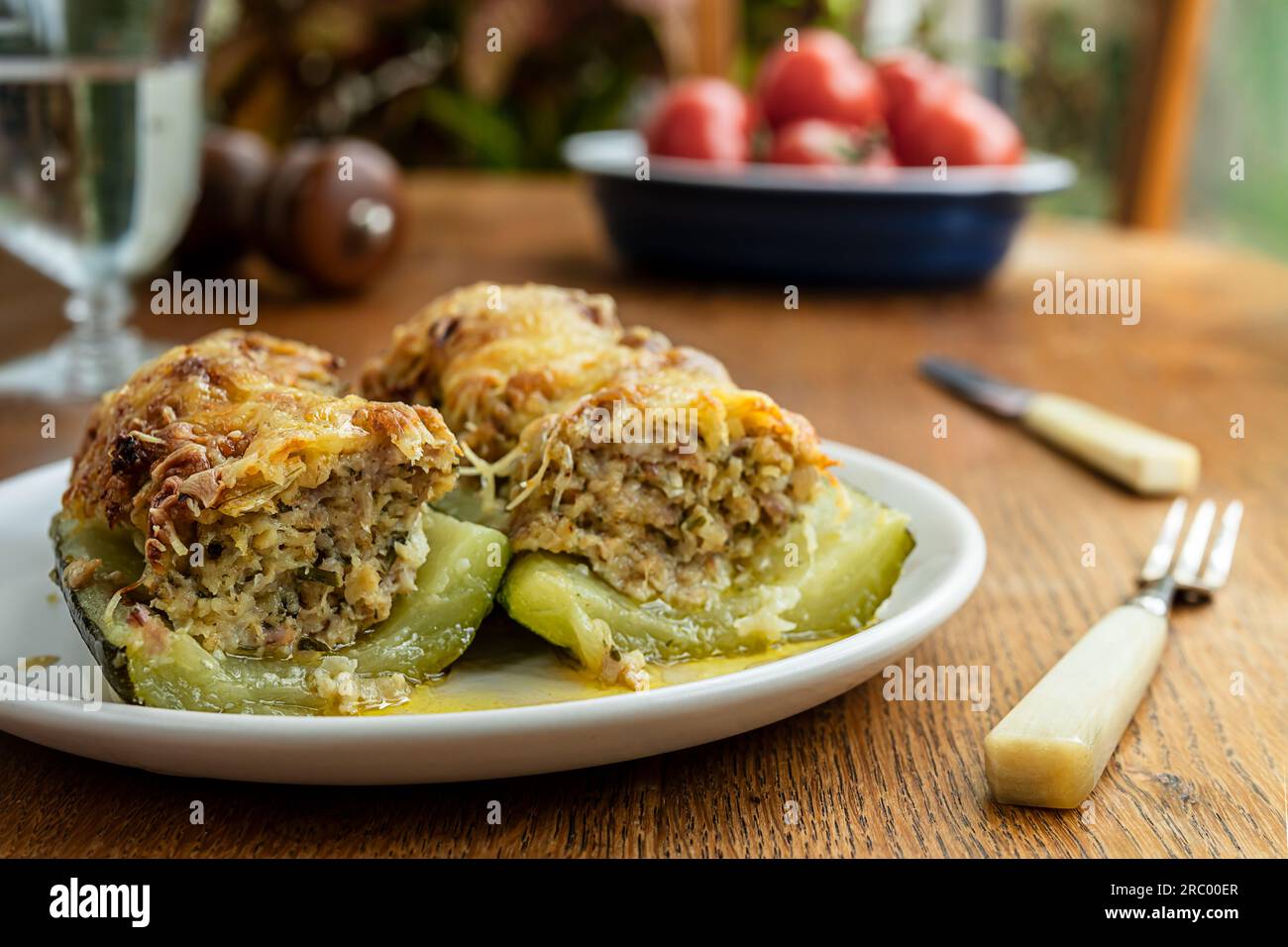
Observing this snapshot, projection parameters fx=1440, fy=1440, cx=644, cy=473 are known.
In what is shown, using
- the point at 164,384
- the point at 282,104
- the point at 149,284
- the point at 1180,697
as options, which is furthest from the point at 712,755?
the point at 282,104

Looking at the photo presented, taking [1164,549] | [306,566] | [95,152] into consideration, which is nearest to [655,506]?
[306,566]

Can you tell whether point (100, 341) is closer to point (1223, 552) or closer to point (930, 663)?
point (930, 663)

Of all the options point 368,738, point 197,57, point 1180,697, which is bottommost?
point 1180,697

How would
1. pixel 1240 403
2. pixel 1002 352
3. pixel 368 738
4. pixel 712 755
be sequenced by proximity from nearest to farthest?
pixel 368 738 → pixel 712 755 → pixel 1240 403 → pixel 1002 352

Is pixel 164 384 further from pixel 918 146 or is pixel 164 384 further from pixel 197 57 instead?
pixel 918 146

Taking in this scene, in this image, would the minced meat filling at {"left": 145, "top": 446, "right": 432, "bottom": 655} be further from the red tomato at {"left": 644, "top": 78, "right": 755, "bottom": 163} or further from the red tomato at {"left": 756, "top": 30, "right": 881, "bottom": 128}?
the red tomato at {"left": 756, "top": 30, "right": 881, "bottom": 128}

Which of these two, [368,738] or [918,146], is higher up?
[918,146]

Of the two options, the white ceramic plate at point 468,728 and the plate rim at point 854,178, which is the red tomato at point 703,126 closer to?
the plate rim at point 854,178

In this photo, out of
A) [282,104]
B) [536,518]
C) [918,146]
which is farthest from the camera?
[282,104]
